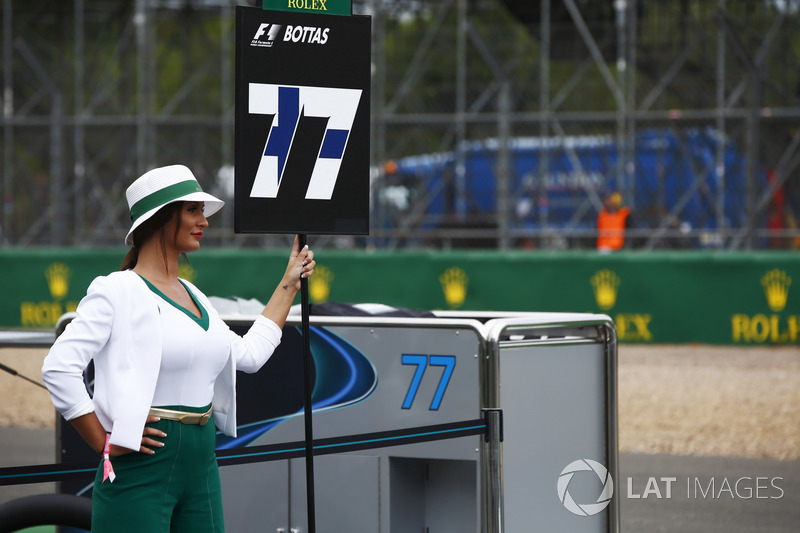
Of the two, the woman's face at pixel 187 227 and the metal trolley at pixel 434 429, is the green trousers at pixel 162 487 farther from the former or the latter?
the metal trolley at pixel 434 429

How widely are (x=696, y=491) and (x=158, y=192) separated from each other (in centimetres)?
556

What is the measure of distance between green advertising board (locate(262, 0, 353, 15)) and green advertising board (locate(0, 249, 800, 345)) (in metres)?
12.0

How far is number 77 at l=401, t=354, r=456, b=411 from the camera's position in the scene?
482 cm

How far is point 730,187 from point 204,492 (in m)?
21.5

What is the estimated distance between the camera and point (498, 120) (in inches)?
871

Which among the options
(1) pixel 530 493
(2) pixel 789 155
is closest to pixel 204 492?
(1) pixel 530 493

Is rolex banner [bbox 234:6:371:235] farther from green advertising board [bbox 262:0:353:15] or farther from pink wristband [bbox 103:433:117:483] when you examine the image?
pink wristband [bbox 103:433:117:483]

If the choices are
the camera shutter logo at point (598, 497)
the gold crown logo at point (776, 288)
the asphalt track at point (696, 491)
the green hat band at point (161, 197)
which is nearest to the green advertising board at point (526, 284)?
the gold crown logo at point (776, 288)

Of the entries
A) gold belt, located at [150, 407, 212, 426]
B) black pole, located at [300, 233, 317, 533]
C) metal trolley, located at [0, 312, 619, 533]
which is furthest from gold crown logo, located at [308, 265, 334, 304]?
gold belt, located at [150, 407, 212, 426]

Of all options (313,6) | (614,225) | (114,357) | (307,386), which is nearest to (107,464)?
(114,357)

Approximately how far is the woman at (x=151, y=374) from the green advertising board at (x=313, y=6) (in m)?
0.84

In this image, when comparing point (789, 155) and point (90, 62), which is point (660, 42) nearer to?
point (789, 155)

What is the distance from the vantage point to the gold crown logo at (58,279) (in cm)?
1834

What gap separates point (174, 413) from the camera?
135 inches
